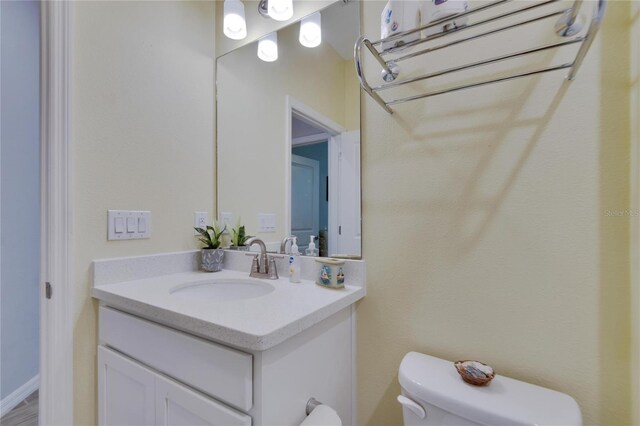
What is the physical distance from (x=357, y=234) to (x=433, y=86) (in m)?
0.55

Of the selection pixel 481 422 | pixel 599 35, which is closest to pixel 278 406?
pixel 481 422

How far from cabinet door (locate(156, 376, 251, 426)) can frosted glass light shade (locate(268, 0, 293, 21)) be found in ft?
4.49

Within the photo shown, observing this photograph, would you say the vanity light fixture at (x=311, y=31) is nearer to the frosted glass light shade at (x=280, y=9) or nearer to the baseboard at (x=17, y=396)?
the frosted glass light shade at (x=280, y=9)

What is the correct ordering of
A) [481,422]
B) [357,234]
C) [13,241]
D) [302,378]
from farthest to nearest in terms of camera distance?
[13,241], [357,234], [302,378], [481,422]

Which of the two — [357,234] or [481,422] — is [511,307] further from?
[357,234]

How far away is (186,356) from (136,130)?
0.90 metres

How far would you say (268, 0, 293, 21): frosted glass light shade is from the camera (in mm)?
1174

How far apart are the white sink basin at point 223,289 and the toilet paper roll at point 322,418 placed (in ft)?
1.52

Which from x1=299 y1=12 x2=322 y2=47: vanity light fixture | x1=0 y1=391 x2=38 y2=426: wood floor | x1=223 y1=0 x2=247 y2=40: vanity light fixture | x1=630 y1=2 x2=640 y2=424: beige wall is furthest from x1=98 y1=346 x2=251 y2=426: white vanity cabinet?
x1=223 y1=0 x2=247 y2=40: vanity light fixture

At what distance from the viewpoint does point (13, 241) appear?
5.88 feet

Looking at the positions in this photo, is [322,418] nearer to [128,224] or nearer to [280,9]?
[128,224]

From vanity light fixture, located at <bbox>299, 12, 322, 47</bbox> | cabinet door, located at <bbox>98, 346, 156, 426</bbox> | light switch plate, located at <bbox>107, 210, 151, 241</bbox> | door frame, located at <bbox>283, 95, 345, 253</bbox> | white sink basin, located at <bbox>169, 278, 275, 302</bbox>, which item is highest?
vanity light fixture, located at <bbox>299, 12, 322, 47</bbox>

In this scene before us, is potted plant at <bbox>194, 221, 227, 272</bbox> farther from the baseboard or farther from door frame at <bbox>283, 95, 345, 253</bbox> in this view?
the baseboard

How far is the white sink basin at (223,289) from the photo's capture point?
111 cm
